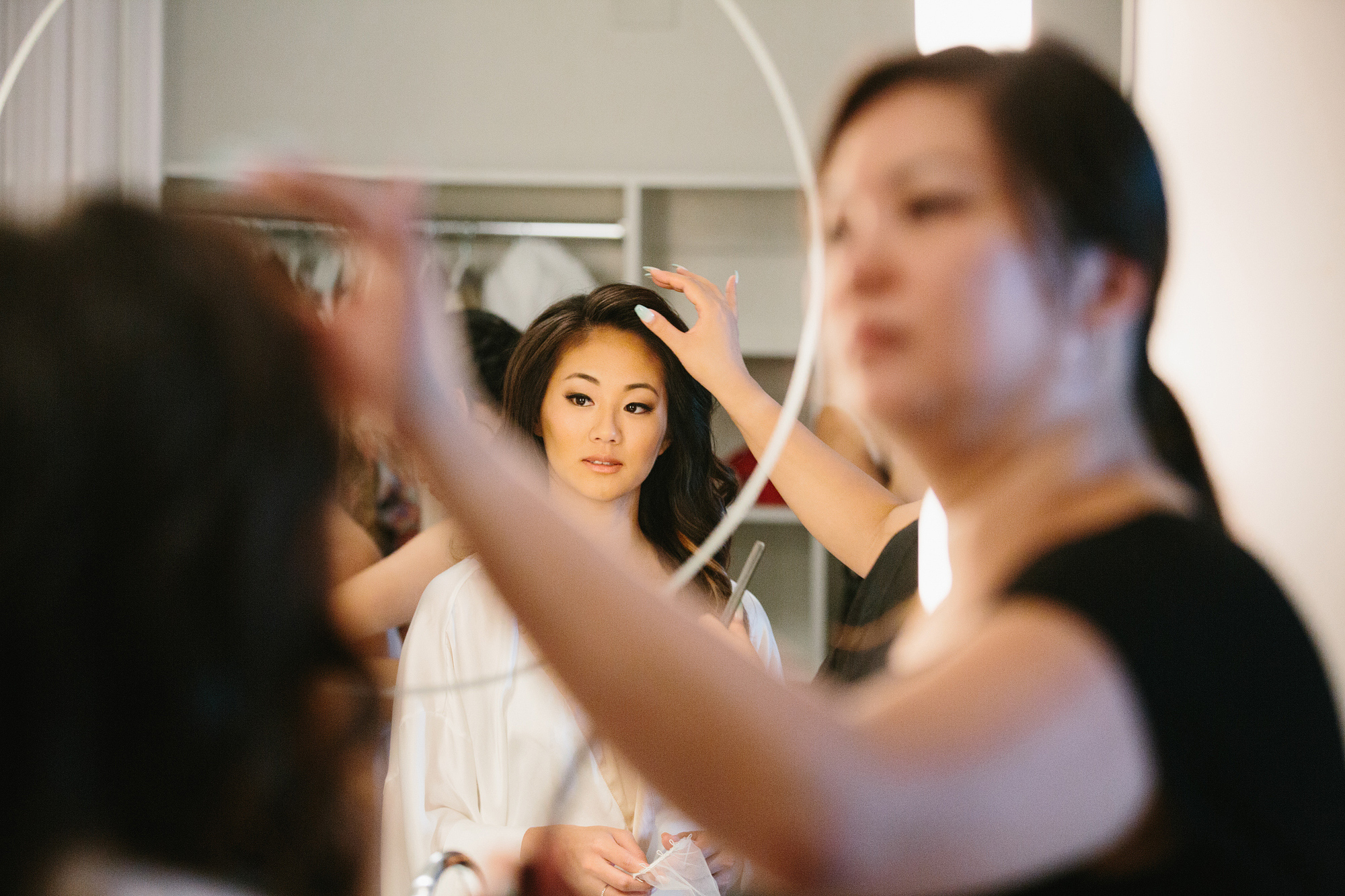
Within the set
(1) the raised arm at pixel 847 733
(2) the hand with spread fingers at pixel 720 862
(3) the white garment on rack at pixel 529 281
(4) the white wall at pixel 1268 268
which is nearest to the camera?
(1) the raised arm at pixel 847 733

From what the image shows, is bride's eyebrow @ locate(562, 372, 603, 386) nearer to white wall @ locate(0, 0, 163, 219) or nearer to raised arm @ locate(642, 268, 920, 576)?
raised arm @ locate(642, 268, 920, 576)

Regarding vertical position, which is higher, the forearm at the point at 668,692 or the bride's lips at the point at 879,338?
the bride's lips at the point at 879,338

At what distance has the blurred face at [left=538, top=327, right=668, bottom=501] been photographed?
1295 millimetres

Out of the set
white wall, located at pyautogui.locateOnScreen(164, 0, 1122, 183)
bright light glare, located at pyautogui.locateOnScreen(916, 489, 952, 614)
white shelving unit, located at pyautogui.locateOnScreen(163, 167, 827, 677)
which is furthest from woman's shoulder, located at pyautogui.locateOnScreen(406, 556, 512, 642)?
white wall, located at pyautogui.locateOnScreen(164, 0, 1122, 183)

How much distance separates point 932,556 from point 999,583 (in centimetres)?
40

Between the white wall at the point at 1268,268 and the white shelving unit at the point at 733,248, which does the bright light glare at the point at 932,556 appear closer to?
the white wall at the point at 1268,268

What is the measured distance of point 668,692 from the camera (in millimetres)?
339

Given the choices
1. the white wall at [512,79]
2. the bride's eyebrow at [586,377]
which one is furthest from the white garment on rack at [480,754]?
the white wall at [512,79]

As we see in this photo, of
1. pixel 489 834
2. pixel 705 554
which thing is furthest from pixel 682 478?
pixel 705 554

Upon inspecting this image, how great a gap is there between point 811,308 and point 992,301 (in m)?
0.21

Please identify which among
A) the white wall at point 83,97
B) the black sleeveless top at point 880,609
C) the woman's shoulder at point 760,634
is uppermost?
the white wall at point 83,97

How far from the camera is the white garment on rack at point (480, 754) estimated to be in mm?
1262

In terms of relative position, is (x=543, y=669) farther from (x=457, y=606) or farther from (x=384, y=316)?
(x=384, y=316)

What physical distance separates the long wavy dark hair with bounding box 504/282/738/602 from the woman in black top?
0.76 m
